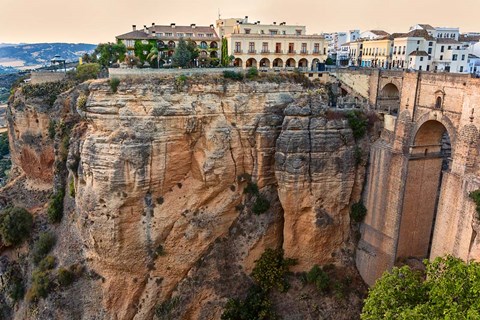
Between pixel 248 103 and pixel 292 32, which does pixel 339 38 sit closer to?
pixel 292 32

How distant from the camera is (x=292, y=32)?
4619 centimetres

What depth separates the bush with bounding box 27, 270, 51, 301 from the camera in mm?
34156

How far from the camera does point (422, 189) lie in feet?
106

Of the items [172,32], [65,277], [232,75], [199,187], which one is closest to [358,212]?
[199,187]

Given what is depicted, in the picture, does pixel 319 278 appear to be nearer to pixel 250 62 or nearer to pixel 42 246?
pixel 250 62

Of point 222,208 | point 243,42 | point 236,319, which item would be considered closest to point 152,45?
point 243,42

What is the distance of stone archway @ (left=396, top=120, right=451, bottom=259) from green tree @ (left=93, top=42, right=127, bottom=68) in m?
30.0

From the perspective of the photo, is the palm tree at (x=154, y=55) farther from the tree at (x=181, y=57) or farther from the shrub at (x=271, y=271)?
the shrub at (x=271, y=271)

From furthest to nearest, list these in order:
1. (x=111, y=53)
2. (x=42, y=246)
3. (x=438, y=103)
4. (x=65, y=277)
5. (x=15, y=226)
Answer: (x=111, y=53), (x=15, y=226), (x=42, y=246), (x=65, y=277), (x=438, y=103)

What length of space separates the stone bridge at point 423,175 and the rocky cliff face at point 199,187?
2503 mm

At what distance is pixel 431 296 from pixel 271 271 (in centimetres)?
1673

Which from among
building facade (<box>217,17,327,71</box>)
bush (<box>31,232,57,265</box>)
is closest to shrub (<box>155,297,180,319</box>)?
bush (<box>31,232,57,265</box>)

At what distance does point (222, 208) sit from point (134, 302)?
10.1 m

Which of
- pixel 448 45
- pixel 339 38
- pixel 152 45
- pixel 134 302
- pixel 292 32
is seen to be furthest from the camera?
pixel 339 38
